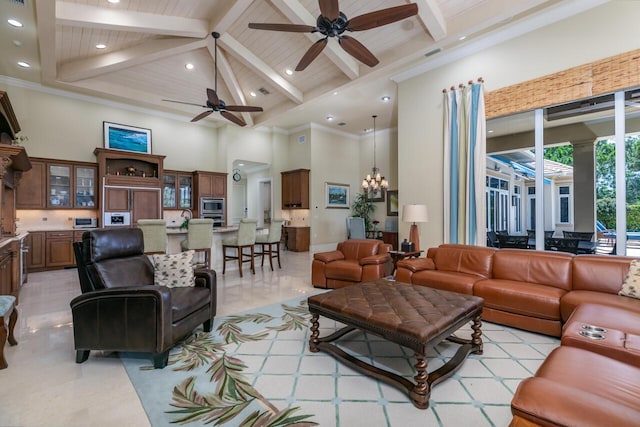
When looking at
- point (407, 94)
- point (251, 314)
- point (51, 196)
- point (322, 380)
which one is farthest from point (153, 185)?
point (322, 380)

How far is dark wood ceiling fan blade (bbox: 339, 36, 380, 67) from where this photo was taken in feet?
11.6

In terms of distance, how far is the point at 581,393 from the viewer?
1.21m

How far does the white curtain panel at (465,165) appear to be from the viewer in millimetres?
4719

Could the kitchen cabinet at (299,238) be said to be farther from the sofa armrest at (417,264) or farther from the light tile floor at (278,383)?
the light tile floor at (278,383)

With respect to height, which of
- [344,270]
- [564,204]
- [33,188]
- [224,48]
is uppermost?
[224,48]

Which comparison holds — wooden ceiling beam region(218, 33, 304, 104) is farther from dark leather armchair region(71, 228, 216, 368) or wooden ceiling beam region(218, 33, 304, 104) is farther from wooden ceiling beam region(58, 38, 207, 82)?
dark leather armchair region(71, 228, 216, 368)

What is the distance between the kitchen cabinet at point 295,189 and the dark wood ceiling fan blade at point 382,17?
18.8ft

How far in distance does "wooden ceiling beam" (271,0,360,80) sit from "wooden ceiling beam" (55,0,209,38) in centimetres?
157

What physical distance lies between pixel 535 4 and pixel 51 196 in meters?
8.92

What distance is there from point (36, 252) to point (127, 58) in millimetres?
4092

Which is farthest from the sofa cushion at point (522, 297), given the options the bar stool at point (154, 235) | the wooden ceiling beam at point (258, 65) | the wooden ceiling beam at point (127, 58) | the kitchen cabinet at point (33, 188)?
the kitchen cabinet at point (33, 188)

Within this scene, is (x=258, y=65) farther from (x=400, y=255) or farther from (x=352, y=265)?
(x=400, y=255)

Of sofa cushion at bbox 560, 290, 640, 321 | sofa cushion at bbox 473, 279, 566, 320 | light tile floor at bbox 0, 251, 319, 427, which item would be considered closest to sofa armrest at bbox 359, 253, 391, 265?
light tile floor at bbox 0, 251, 319, 427

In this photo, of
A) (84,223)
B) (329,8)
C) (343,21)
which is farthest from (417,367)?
(84,223)
